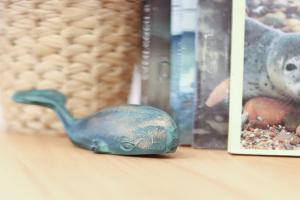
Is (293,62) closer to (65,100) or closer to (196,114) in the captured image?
(196,114)

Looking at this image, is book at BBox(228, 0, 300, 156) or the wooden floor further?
book at BBox(228, 0, 300, 156)

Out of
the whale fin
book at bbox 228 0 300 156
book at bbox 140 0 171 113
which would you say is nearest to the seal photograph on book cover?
book at bbox 228 0 300 156

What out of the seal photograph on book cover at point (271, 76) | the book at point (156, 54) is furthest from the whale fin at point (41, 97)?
the seal photograph on book cover at point (271, 76)

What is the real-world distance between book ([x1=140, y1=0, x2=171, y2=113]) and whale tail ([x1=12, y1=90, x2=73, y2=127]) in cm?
11

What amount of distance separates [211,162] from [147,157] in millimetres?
66

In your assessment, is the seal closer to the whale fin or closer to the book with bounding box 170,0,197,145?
the book with bounding box 170,0,197,145

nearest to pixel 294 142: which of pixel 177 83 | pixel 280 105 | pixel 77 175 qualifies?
pixel 280 105

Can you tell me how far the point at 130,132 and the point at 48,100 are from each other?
0.47ft

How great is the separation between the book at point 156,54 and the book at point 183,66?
11mm

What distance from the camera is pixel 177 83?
0.64 m

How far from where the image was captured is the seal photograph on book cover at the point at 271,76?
0.57 m

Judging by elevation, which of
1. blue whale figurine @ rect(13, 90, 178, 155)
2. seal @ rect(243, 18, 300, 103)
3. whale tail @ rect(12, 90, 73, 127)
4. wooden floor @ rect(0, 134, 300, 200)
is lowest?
wooden floor @ rect(0, 134, 300, 200)

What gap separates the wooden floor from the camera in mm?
365

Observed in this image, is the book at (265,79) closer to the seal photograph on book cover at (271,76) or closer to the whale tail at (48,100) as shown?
the seal photograph on book cover at (271,76)
